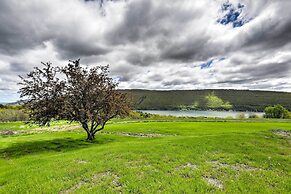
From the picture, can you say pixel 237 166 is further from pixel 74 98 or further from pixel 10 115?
pixel 10 115

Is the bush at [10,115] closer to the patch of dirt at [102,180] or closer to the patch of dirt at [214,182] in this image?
the patch of dirt at [102,180]

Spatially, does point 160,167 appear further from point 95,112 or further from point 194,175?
point 95,112

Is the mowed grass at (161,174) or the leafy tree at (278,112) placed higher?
the mowed grass at (161,174)

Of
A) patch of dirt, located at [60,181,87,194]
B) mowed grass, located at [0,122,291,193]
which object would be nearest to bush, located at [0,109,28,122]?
mowed grass, located at [0,122,291,193]

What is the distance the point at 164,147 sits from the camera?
21.7 metres

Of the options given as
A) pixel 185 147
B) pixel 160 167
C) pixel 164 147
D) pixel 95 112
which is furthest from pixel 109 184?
pixel 95 112

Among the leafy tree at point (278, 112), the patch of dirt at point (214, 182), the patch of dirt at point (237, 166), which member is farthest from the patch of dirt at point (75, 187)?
the leafy tree at point (278, 112)

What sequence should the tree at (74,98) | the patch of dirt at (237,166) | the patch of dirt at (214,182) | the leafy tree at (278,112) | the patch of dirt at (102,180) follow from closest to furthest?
1. the patch of dirt at (102,180)
2. the patch of dirt at (214,182)
3. the patch of dirt at (237,166)
4. the tree at (74,98)
5. the leafy tree at (278,112)

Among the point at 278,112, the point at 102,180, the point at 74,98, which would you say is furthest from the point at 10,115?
the point at 278,112

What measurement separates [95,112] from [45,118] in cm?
757

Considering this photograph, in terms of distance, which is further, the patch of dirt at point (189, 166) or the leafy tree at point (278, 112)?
the leafy tree at point (278, 112)

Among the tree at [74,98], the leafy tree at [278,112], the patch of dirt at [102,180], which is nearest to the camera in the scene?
the patch of dirt at [102,180]

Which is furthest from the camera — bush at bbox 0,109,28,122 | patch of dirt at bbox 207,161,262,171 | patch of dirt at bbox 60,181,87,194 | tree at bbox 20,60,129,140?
bush at bbox 0,109,28,122

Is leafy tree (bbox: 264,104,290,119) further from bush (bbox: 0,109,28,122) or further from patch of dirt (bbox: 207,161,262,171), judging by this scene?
bush (bbox: 0,109,28,122)
